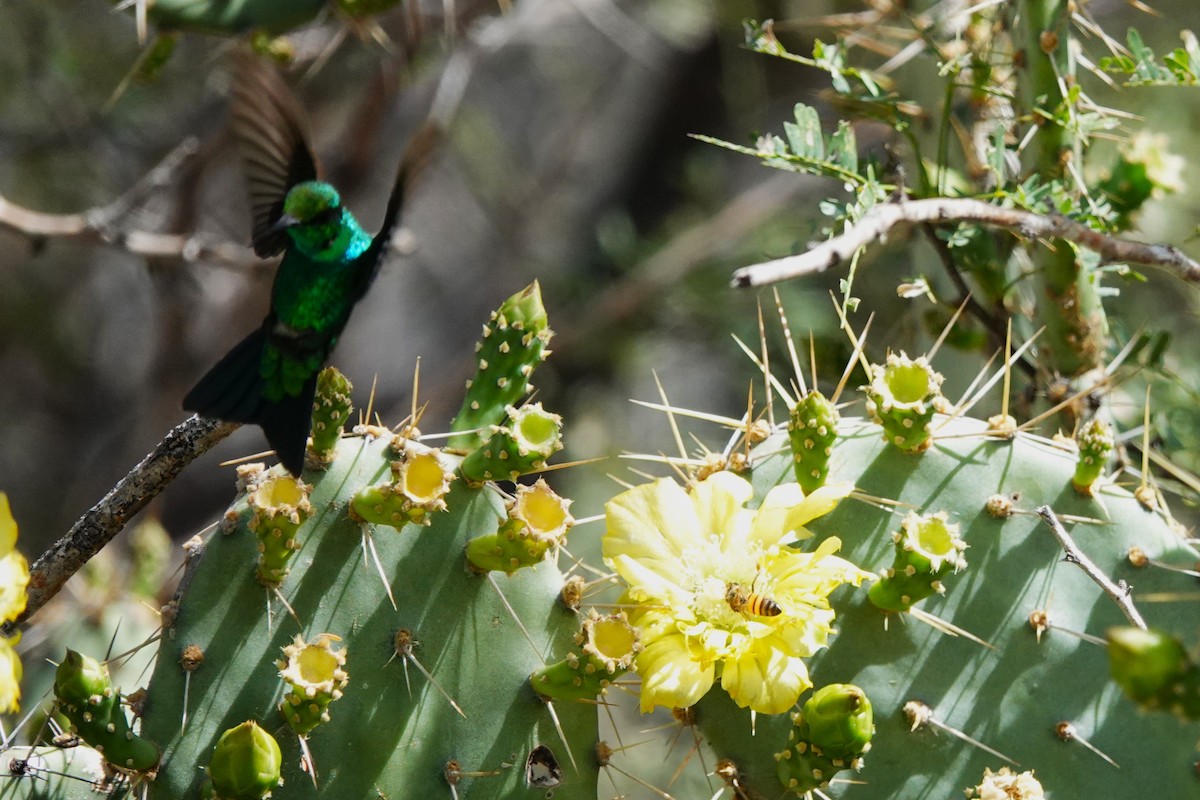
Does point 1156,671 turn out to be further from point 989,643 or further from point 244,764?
point 244,764

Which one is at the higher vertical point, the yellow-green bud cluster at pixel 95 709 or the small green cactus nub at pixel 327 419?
the small green cactus nub at pixel 327 419

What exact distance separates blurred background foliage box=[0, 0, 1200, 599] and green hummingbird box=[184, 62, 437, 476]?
Result: 0.82m

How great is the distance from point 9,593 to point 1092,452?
0.94m

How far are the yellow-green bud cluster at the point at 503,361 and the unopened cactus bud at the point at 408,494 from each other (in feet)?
0.21

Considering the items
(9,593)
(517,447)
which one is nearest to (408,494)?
(517,447)

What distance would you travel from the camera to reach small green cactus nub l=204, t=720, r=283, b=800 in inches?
37.3

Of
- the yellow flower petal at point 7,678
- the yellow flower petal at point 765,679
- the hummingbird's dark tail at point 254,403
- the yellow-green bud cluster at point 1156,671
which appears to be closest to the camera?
the yellow-green bud cluster at point 1156,671

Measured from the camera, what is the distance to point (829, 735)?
98cm

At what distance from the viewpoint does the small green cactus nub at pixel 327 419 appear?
112cm

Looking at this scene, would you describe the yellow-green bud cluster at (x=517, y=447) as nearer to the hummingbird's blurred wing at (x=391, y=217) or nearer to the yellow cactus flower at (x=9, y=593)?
the hummingbird's blurred wing at (x=391, y=217)

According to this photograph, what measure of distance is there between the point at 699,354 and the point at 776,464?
2.04m

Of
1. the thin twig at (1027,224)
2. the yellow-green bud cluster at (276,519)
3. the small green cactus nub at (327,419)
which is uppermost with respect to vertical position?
the thin twig at (1027,224)

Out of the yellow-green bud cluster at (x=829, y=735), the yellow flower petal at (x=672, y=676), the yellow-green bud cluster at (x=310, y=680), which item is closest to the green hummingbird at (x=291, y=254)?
the yellow-green bud cluster at (x=310, y=680)

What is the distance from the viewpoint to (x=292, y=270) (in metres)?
1.34
